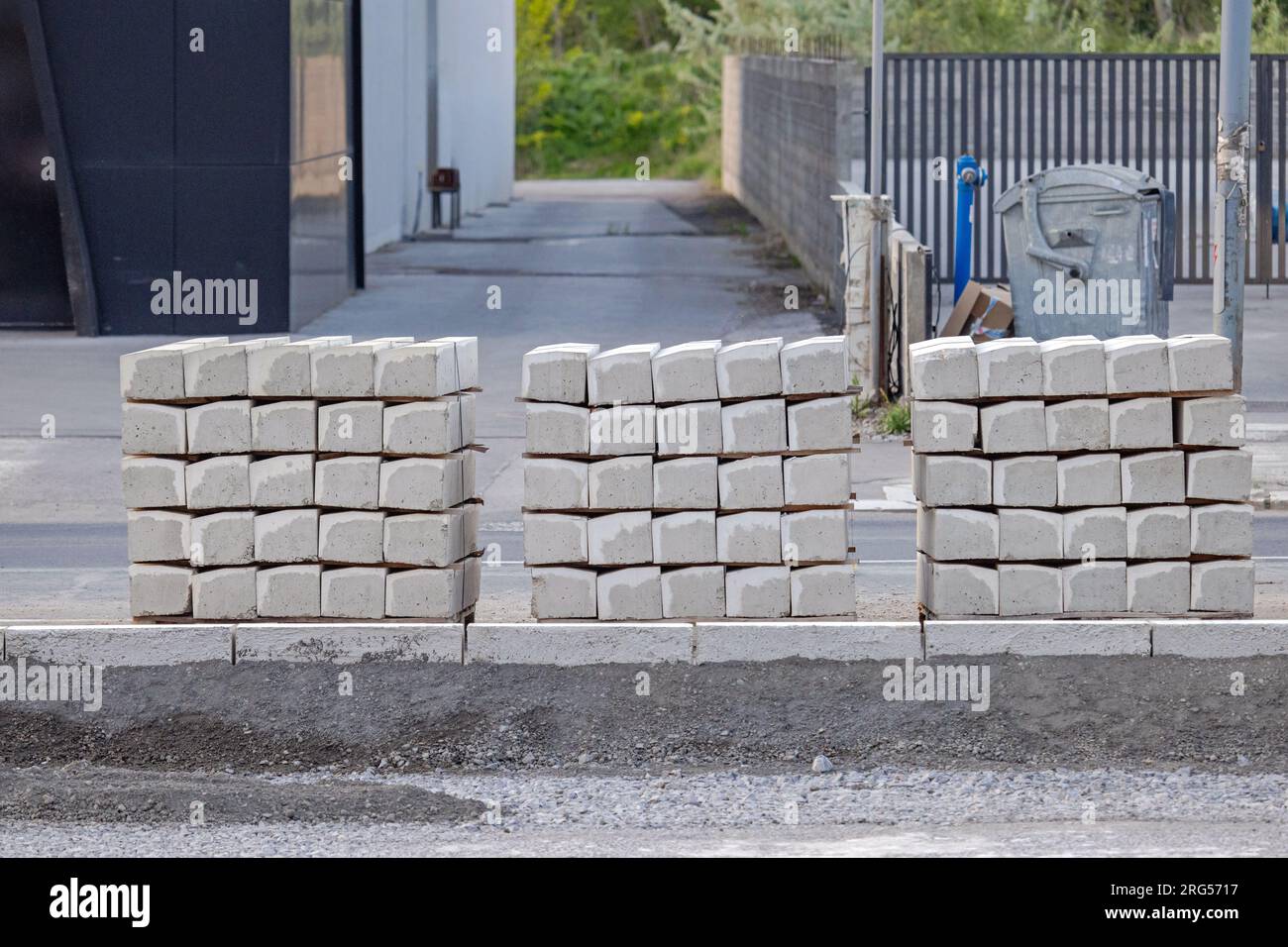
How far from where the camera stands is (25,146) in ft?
67.5

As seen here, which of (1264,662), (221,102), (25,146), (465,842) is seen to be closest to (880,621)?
(1264,662)

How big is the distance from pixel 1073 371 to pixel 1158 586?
1.09 meters

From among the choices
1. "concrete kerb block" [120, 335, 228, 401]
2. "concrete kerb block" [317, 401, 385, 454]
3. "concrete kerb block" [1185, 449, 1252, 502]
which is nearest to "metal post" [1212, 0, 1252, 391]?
"concrete kerb block" [1185, 449, 1252, 502]

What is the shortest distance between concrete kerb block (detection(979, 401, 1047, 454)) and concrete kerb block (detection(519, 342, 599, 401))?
6.38 ft

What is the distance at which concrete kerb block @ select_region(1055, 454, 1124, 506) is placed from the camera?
912 centimetres

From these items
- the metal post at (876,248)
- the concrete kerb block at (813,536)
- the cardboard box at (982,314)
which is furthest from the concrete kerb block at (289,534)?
the cardboard box at (982,314)

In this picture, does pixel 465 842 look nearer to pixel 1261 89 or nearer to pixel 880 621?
pixel 880 621

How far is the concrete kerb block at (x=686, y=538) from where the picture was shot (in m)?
9.16

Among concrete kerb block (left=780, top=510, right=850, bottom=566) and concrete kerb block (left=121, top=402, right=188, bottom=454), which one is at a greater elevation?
concrete kerb block (left=121, top=402, right=188, bottom=454)

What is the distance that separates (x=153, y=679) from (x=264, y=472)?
110 cm

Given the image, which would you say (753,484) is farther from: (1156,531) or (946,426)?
(1156,531)

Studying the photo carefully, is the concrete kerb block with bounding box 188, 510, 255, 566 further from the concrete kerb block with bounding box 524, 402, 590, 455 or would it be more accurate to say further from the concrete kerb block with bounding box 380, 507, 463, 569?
the concrete kerb block with bounding box 524, 402, 590, 455

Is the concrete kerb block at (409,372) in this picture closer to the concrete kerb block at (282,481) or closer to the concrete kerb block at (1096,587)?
the concrete kerb block at (282,481)

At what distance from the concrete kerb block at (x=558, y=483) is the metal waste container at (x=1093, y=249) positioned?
7596 millimetres
